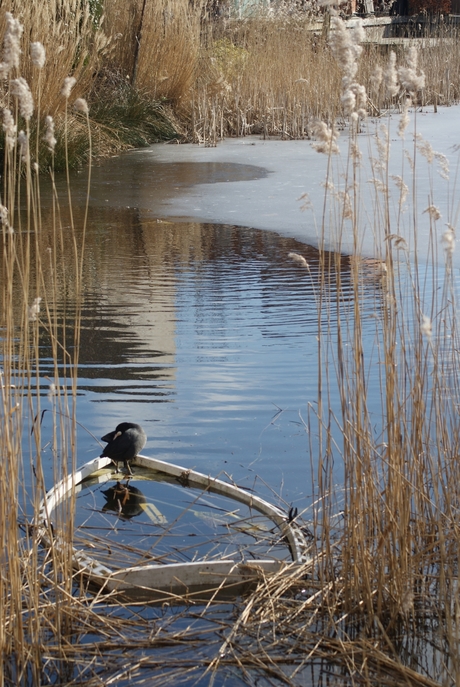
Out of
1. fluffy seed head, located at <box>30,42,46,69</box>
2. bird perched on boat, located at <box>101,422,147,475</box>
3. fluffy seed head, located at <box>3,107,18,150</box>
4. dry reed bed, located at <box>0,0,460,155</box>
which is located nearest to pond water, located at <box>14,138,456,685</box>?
bird perched on boat, located at <box>101,422,147,475</box>

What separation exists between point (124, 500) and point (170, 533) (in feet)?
0.79

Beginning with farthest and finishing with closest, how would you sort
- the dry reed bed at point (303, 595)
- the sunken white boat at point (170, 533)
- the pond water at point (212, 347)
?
the pond water at point (212, 347) < the sunken white boat at point (170, 533) < the dry reed bed at point (303, 595)

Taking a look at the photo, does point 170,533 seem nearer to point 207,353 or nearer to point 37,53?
point 37,53

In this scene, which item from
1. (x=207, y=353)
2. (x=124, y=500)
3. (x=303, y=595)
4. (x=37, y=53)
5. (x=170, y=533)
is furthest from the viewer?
(x=207, y=353)

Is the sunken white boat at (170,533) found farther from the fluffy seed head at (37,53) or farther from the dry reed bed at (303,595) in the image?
the fluffy seed head at (37,53)

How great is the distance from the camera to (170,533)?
7.45 feet

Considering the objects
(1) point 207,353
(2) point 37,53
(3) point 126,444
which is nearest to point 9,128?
(2) point 37,53

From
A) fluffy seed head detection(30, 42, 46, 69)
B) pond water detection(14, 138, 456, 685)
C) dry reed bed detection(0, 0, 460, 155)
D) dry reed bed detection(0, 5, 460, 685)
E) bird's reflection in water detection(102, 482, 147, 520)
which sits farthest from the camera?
dry reed bed detection(0, 0, 460, 155)

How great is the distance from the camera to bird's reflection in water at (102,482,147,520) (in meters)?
2.39

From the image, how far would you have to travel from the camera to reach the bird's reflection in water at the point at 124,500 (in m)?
2.39

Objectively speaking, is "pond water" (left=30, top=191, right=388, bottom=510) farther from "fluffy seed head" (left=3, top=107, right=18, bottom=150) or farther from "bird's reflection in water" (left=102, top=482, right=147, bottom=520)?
"fluffy seed head" (left=3, top=107, right=18, bottom=150)

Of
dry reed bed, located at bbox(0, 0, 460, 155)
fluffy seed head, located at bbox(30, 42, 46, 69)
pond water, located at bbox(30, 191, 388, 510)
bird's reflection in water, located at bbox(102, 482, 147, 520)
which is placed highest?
dry reed bed, located at bbox(0, 0, 460, 155)

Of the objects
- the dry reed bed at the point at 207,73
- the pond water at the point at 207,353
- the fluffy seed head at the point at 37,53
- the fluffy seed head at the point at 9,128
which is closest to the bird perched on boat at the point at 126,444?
the pond water at the point at 207,353

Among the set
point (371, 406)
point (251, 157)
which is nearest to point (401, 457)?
point (371, 406)
